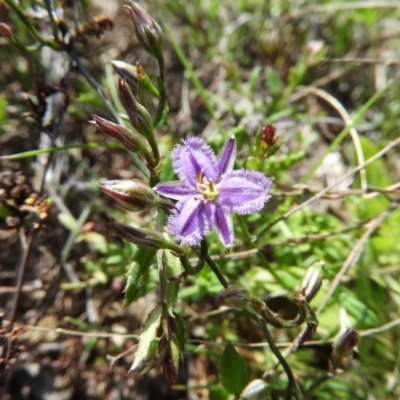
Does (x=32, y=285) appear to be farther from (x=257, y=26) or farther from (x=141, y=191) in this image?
(x=257, y=26)

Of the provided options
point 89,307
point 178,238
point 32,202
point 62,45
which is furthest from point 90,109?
point 178,238

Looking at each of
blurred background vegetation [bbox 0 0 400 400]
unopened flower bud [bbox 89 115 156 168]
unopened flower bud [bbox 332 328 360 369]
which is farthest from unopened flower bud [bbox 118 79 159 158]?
unopened flower bud [bbox 332 328 360 369]

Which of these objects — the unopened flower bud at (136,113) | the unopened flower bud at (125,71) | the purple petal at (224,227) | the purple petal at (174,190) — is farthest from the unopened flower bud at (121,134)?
the unopened flower bud at (125,71)

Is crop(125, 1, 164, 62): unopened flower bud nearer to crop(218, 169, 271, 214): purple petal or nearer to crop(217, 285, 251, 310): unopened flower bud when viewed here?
crop(218, 169, 271, 214): purple petal

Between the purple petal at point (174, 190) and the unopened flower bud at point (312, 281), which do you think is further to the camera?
the unopened flower bud at point (312, 281)

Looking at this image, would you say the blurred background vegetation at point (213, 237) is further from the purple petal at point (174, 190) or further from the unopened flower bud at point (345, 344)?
the purple petal at point (174, 190)

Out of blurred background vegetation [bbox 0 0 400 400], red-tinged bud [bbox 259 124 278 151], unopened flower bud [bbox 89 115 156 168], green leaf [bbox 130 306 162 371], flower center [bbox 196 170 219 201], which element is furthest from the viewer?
blurred background vegetation [bbox 0 0 400 400]
